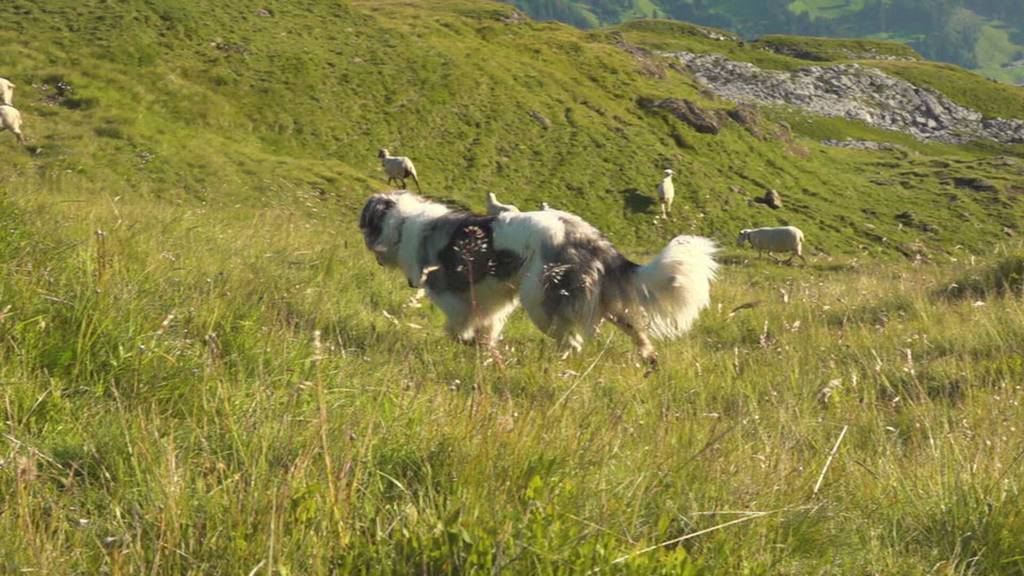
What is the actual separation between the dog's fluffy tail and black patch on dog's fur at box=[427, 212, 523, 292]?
1.41 meters

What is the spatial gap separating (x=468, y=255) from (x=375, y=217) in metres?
2.57

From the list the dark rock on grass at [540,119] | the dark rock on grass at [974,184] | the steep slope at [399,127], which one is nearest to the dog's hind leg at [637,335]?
the steep slope at [399,127]

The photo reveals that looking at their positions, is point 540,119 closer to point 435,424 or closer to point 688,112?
point 688,112

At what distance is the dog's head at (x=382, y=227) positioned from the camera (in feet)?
32.2

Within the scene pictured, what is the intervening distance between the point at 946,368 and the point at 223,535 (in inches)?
238

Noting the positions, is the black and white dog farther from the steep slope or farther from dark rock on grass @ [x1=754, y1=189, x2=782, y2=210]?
dark rock on grass @ [x1=754, y1=189, x2=782, y2=210]

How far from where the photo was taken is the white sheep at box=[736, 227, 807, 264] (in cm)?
3278

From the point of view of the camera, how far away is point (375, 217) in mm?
10055

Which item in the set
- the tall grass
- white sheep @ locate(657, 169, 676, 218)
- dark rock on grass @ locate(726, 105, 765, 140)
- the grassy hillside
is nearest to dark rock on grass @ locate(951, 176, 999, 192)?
dark rock on grass @ locate(726, 105, 765, 140)

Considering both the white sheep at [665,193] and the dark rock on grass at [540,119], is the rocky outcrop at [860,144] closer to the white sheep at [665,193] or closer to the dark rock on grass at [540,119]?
the dark rock on grass at [540,119]

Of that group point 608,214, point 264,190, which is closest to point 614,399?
point 264,190

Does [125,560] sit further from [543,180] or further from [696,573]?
[543,180]

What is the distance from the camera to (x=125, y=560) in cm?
228

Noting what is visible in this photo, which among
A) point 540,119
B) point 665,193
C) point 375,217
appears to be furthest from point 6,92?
point 665,193
